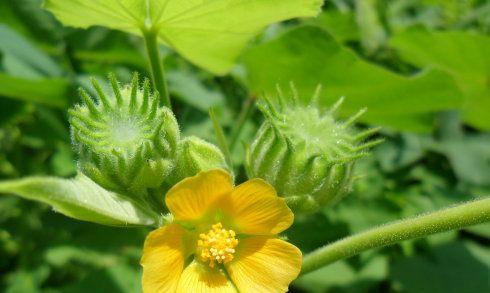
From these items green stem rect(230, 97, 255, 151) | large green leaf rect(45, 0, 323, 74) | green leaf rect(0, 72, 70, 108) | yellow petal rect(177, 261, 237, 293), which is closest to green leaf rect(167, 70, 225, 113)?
green stem rect(230, 97, 255, 151)

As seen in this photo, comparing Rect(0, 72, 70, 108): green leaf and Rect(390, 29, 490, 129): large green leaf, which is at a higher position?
Rect(0, 72, 70, 108): green leaf

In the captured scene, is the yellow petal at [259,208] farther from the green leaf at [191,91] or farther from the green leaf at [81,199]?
the green leaf at [191,91]

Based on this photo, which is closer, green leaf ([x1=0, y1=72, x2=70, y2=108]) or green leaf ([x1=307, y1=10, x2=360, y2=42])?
green leaf ([x1=0, y1=72, x2=70, y2=108])

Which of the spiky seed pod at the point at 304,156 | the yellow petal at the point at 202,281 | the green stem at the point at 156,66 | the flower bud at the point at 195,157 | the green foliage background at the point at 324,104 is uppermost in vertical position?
the green stem at the point at 156,66

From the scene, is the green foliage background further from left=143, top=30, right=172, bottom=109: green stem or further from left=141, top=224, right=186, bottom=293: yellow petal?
left=141, top=224, right=186, bottom=293: yellow petal

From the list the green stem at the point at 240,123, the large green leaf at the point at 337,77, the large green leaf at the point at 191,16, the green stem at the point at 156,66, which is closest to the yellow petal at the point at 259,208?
the green stem at the point at 156,66

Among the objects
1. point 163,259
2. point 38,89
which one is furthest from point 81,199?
point 38,89

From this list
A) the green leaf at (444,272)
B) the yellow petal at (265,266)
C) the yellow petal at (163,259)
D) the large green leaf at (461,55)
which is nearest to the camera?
the yellow petal at (163,259)
